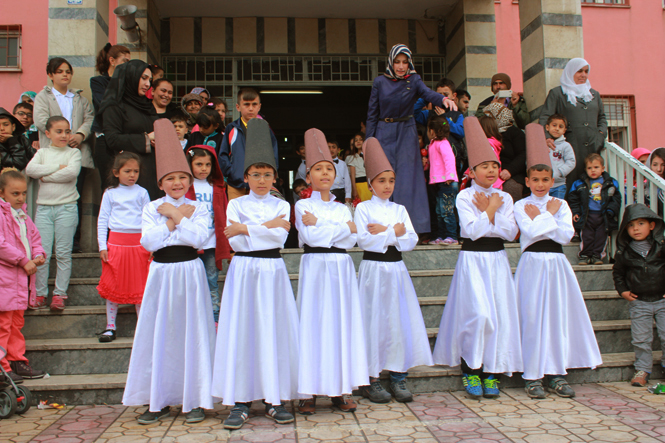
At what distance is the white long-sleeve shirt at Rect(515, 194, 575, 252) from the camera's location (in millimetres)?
3846

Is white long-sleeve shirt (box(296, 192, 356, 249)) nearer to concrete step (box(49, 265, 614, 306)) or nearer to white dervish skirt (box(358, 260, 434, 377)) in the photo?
white dervish skirt (box(358, 260, 434, 377))

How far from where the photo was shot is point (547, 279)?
3.87m

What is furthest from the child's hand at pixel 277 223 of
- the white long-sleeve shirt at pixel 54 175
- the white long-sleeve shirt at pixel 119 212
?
the white long-sleeve shirt at pixel 54 175

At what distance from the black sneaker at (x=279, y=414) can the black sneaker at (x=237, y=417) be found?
0.48 ft

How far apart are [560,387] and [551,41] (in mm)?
4639

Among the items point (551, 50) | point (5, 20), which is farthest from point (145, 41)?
point (551, 50)

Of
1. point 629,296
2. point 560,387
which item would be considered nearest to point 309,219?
point 560,387

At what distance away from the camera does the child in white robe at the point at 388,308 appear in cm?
363

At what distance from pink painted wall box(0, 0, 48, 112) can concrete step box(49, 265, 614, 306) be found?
19.8ft

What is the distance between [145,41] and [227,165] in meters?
3.84

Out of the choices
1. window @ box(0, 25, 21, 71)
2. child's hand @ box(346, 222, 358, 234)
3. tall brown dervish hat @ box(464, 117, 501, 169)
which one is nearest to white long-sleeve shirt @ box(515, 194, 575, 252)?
tall brown dervish hat @ box(464, 117, 501, 169)

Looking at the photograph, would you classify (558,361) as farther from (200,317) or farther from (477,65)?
(477,65)

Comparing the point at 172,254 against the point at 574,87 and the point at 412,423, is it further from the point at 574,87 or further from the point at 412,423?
the point at 574,87

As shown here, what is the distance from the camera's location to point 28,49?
9.15 metres
